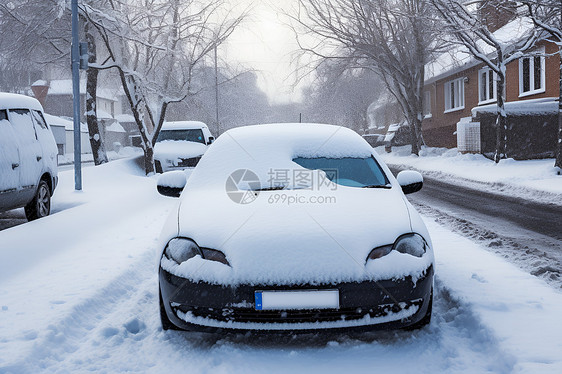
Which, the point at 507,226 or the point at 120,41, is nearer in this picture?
the point at 507,226

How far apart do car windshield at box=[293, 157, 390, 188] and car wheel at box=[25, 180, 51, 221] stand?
19.2 feet

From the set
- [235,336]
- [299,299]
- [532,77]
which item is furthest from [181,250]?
[532,77]

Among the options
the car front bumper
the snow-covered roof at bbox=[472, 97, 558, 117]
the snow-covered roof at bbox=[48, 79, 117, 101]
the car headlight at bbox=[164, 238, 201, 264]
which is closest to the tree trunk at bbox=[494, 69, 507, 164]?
the snow-covered roof at bbox=[472, 97, 558, 117]

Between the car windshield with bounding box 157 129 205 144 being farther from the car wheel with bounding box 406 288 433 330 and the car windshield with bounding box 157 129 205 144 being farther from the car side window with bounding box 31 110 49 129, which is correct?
the car wheel with bounding box 406 288 433 330

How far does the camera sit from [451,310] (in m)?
3.59

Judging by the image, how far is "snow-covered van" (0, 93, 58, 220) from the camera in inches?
292

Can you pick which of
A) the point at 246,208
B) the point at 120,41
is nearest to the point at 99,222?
the point at 246,208

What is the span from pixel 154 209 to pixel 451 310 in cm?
669

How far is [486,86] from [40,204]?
22.1 meters

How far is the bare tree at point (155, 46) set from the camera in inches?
607

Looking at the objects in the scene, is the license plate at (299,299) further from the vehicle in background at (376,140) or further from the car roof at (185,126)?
the vehicle in background at (376,140)

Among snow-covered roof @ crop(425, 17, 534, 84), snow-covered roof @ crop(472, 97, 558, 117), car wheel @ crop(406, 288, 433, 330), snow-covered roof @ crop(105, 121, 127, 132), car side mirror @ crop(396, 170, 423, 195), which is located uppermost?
snow-covered roof @ crop(425, 17, 534, 84)

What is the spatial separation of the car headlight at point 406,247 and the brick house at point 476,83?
1159 cm

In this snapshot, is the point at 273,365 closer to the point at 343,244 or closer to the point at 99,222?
the point at 343,244
